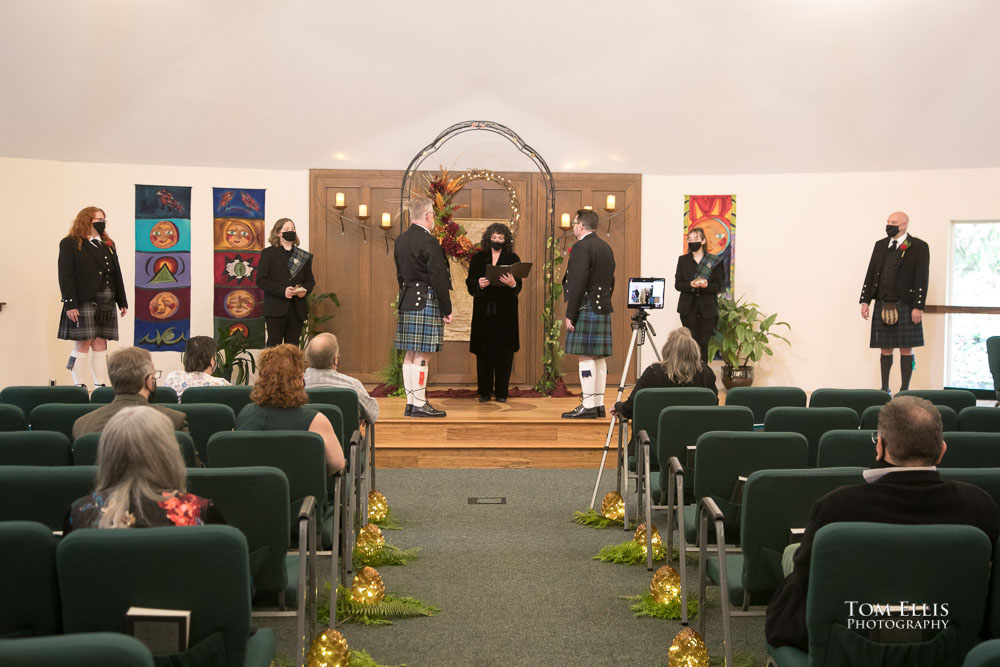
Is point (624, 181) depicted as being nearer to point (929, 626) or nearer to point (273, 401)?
point (273, 401)

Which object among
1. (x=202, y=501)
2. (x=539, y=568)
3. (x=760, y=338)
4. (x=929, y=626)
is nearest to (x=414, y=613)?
(x=539, y=568)

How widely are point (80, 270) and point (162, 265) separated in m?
1.45

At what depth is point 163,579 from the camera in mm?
1986

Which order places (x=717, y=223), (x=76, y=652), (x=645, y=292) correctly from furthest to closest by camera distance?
(x=717, y=223)
(x=645, y=292)
(x=76, y=652)

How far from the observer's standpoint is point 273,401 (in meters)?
3.69

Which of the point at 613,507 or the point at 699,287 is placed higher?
the point at 699,287

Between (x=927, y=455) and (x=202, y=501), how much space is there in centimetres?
188

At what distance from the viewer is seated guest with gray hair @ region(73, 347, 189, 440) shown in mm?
3521

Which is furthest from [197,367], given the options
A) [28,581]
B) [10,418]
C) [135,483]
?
[28,581]

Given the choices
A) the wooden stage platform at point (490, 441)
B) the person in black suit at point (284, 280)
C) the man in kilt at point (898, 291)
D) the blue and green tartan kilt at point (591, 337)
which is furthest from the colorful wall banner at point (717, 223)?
the person in black suit at point (284, 280)

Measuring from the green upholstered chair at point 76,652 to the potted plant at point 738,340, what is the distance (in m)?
7.74

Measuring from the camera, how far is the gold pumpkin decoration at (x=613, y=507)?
504 cm

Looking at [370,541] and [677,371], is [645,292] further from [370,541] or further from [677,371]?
[370,541]

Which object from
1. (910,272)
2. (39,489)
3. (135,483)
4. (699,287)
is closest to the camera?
(135,483)
